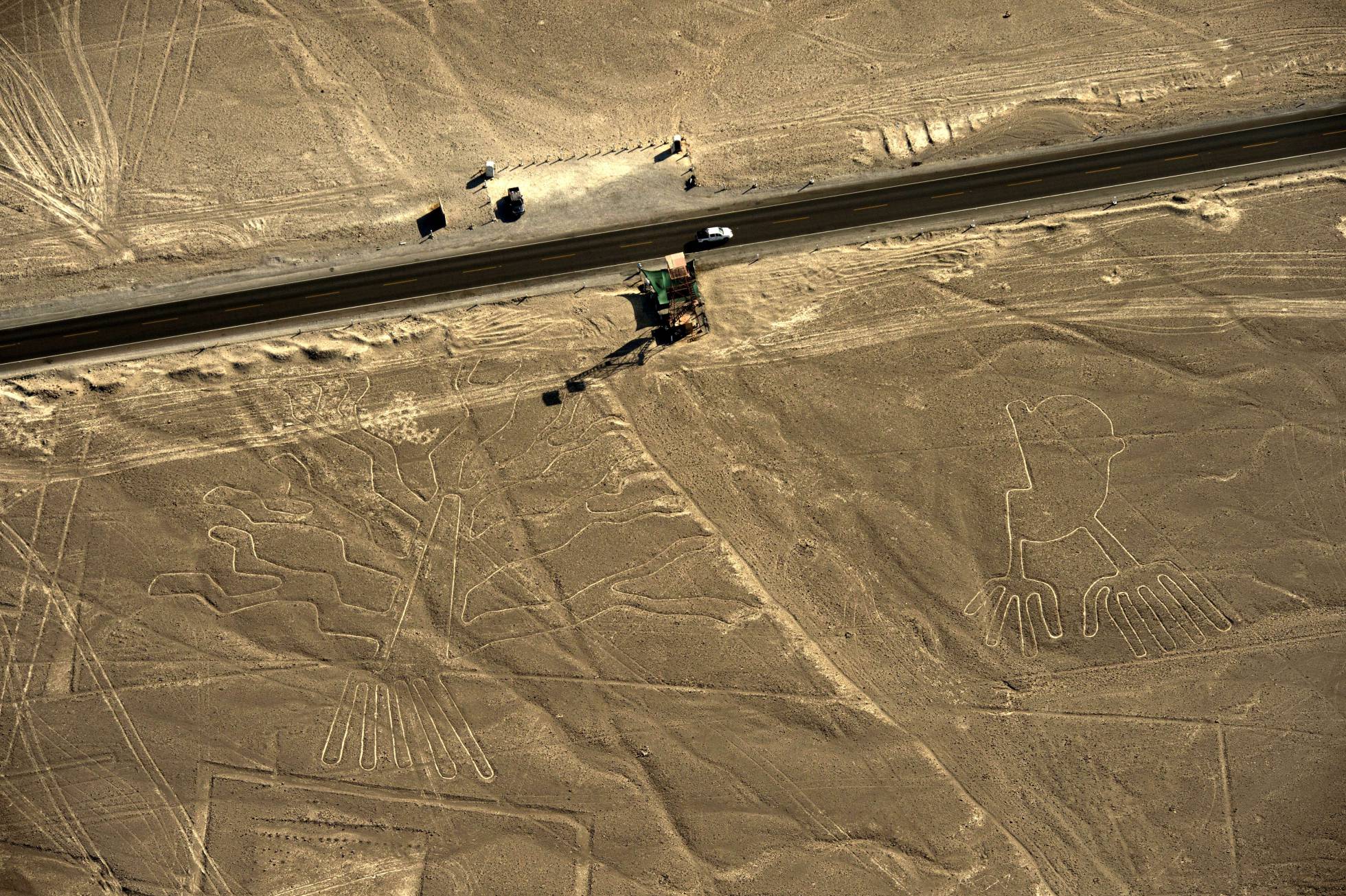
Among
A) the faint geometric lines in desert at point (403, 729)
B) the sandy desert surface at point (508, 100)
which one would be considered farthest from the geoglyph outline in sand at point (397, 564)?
the sandy desert surface at point (508, 100)

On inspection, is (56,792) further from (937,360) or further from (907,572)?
(937,360)

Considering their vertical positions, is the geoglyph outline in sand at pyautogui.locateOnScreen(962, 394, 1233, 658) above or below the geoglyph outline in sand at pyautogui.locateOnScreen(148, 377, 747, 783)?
below

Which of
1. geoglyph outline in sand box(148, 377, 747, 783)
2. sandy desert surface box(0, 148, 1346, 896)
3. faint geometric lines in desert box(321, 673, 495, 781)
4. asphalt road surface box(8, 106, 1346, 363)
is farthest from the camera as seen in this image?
asphalt road surface box(8, 106, 1346, 363)

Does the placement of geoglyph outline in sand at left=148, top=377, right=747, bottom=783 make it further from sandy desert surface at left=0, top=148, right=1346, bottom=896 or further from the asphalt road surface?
the asphalt road surface

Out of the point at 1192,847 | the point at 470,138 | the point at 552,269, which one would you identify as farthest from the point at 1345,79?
the point at 470,138

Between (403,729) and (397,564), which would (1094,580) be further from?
(397,564)

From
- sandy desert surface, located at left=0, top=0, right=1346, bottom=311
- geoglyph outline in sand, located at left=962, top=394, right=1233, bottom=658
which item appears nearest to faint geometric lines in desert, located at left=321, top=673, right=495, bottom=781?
sandy desert surface, located at left=0, top=0, right=1346, bottom=311

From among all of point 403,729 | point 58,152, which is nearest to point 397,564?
point 403,729
